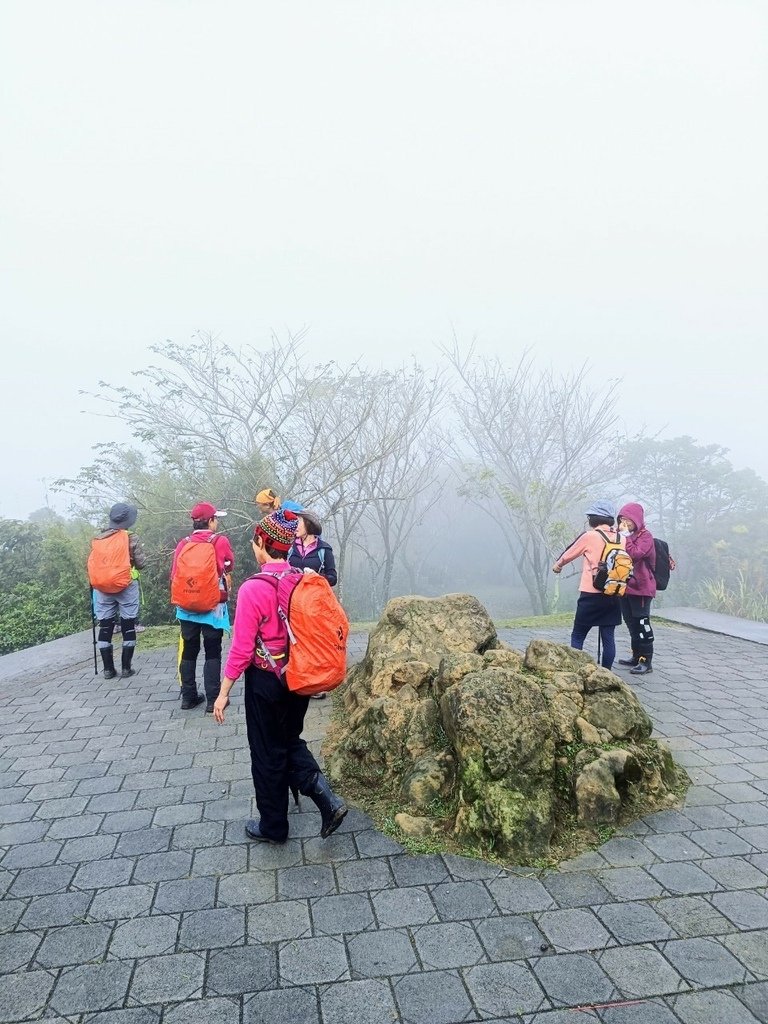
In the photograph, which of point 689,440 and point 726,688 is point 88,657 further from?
point 689,440

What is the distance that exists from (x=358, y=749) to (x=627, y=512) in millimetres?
3837

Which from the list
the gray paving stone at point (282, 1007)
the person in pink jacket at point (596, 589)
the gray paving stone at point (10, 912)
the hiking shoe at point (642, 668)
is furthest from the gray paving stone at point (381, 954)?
the hiking shoe at point (642, 668)

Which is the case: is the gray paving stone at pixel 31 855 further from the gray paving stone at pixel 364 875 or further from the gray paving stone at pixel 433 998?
the gray paving stone at pixel 433 998

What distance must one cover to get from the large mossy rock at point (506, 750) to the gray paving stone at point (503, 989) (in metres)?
0.76

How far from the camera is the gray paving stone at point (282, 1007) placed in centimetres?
221

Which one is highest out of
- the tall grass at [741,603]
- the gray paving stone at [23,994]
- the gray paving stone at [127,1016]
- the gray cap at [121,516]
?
the gray cap at [121,516]

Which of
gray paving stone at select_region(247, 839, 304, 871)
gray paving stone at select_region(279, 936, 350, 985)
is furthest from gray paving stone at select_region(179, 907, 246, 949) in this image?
gray paving stone at select_region(247, 839, 304, 871)

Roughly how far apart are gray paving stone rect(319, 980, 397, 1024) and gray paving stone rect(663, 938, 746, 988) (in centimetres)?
109

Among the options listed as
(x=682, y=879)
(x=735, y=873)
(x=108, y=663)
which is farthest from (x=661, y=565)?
(x=108, y=663)

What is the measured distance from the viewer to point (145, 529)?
12.2 meters

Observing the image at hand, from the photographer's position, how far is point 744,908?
275 cm

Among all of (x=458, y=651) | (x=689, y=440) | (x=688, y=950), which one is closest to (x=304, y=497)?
(x=458, y=651)

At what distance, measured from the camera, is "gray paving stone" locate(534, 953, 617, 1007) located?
2.27m

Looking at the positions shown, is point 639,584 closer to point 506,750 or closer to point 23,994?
point 506,750
